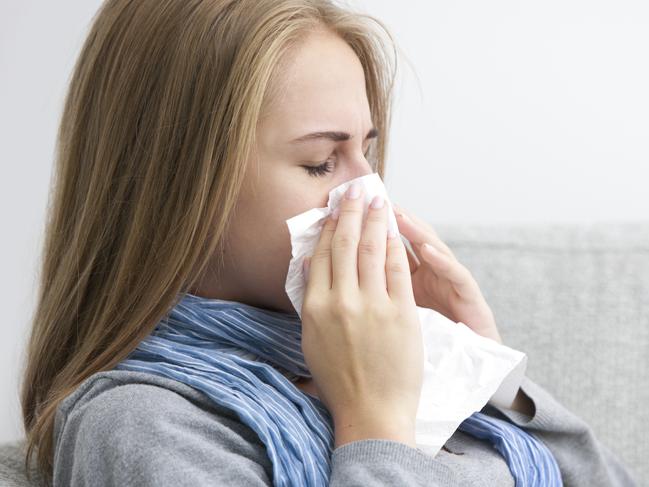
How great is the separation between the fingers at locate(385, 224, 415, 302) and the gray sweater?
18 centimetres

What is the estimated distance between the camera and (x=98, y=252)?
108cm

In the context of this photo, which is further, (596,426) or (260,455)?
(596,426)

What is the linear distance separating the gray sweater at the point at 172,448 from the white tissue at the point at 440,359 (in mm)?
66

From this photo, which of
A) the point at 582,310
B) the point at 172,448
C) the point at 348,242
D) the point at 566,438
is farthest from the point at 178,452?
the point at 582,310

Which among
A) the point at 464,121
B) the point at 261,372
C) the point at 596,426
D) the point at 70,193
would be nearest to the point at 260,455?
the point at 261,372

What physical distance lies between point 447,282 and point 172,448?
1.93 ft

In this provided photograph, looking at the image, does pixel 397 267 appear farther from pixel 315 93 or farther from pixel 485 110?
pixel 485 110

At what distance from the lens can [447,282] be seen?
52.2 inches

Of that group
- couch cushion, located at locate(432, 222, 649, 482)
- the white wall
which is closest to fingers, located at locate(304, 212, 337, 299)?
couch cushion, located at locate(432, 222, 649, 482)

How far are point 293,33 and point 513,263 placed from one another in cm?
73

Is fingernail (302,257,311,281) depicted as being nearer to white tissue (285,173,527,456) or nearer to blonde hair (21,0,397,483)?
white tissue (285,173,527,456)

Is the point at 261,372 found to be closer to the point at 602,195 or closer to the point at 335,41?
the point at 335,41

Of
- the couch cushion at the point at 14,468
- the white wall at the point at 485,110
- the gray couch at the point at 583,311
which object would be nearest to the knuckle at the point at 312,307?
the couch cushion at the point at 14,468

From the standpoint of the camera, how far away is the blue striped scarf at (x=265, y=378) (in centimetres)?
96
